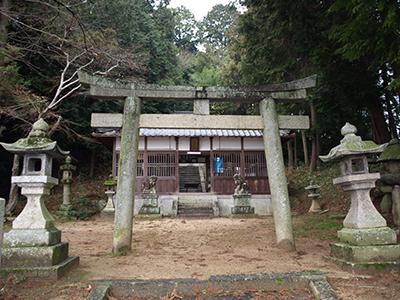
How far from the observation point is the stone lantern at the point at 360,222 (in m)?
5.05

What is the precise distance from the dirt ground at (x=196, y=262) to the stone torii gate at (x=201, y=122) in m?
0.57

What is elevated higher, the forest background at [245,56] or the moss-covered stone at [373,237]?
the forest background at [245,56]

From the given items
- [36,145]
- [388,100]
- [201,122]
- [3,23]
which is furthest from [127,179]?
[3,23]

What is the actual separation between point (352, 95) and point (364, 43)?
13.0 ft

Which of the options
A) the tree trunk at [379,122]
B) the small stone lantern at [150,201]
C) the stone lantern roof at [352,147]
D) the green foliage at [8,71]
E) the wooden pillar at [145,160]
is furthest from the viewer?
the wooden pillar at [145,160]

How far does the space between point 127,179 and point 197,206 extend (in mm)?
10753

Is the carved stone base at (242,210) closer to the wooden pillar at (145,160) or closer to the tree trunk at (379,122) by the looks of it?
the wooden pillar at (145,160)

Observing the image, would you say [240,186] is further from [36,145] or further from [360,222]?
[36,145]

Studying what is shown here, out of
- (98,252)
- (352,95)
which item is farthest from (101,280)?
(352,95)

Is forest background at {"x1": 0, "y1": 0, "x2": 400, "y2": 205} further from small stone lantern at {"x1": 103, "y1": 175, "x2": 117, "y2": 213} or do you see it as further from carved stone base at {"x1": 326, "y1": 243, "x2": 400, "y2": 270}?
small stone lantern at {"x1": 103, "y1": 175, "x2": 117, "y2": 213}

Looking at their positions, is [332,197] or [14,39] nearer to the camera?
[14,39]

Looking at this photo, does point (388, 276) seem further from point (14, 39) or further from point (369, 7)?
point (14, 39)

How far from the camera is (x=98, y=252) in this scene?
7.04 meters

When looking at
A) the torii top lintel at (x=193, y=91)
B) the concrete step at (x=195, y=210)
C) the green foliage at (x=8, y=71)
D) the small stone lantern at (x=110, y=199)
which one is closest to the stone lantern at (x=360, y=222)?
the torii top lintel at (x=193, y=91)
